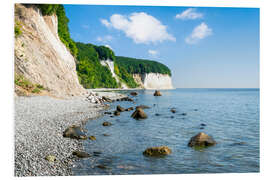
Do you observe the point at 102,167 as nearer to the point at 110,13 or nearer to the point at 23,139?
the point at 23,139

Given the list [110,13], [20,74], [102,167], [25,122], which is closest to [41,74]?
[20,74]

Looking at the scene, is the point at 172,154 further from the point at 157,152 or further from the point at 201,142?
the point at 201,142

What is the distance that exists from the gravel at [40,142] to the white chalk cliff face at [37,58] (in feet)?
9.61

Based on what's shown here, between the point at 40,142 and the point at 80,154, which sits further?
the point at 40,142

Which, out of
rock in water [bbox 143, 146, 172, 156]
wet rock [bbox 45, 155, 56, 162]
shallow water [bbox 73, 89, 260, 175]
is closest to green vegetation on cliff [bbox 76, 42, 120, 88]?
shallow water [bbox 73, 89, 260, 175]

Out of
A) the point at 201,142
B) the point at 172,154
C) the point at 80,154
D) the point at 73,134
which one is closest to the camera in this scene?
the point at 80,154

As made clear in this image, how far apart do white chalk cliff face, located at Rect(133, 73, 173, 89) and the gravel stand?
249 feet

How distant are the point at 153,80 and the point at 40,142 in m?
84.3

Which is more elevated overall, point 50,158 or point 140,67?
point 140,67

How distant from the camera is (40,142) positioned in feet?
21.7

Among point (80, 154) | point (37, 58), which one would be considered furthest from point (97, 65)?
point (80, 154)

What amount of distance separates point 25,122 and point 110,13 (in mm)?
5401

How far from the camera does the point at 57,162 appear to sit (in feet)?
18.0

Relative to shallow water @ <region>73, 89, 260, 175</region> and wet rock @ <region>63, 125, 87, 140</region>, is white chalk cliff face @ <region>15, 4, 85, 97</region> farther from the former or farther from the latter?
wet rock @ <region>63, 125, 87, 140</region>
